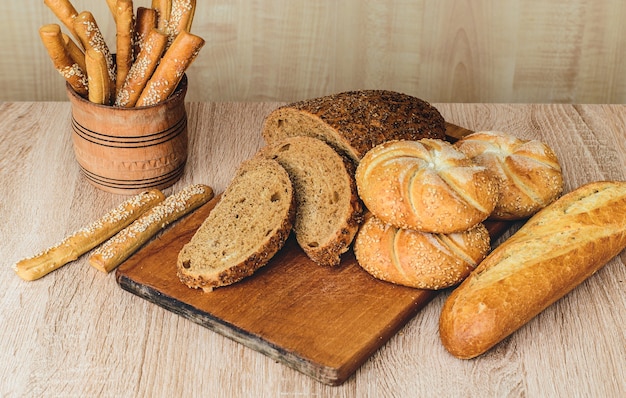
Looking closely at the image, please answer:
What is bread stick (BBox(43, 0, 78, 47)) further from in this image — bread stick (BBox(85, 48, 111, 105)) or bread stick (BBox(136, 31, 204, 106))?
bread stick (BBox(136, 31, 204, 106))

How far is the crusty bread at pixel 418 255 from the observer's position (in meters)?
1.37

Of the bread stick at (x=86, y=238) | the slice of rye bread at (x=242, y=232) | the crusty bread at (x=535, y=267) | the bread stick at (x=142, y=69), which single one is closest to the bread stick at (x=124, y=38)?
the bread stick at (x=142, y=69)

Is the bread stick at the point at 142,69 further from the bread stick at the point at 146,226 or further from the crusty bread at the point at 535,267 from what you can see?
the crusty bread at the point at 535,267

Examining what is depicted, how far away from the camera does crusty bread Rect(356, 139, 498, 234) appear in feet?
4.42

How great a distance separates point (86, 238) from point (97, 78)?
11.9 inches

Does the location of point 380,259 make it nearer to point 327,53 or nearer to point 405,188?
point 405,188

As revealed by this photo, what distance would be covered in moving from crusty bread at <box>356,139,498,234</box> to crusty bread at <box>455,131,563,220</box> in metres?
0.12

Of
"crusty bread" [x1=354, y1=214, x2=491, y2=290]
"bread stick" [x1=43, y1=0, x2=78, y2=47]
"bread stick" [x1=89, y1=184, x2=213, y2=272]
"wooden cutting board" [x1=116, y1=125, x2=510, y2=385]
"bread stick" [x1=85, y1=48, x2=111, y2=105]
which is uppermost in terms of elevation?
"bread stick" [x1=43, y1=0, x2=78, y2=47]

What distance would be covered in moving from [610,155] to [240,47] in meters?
1.13

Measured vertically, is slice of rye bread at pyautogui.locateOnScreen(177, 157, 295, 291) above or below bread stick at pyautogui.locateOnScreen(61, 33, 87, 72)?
below

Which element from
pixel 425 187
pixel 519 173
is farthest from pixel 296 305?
pixel 519 173

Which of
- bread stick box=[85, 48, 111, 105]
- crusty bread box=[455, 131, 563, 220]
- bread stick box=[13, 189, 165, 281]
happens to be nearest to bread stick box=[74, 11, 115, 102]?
bread stick box=[85, 48, 111, 105]

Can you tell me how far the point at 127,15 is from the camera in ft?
5.15

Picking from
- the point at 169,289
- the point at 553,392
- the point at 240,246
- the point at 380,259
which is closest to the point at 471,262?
the point at 380,259
